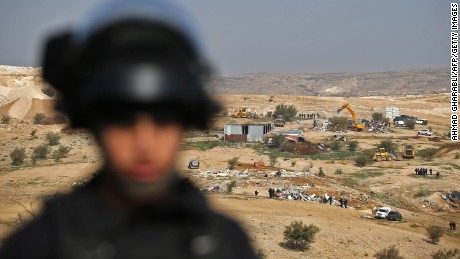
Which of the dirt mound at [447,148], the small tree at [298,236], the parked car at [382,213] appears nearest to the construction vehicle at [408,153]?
the dirt mound at [447,148]

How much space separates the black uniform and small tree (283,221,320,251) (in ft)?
64.6

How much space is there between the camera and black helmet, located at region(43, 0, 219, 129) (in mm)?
1367

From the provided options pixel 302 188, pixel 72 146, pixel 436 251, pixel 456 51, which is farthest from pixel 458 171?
pixel 72 146

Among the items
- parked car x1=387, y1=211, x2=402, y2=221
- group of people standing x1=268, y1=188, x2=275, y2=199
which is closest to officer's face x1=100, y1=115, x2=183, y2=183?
parked car x1=387, y1=211, x2=402, y2=221

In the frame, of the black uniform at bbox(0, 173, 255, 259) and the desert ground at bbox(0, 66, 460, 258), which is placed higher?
the black uniform at bbox(0, 173, 255, 259)

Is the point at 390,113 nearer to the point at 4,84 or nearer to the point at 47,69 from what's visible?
the point at 4,84

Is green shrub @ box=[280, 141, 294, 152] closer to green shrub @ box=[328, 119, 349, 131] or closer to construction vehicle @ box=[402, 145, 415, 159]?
construction vehicle @ box=[402, 145, 415, 159]

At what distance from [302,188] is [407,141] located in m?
30.4

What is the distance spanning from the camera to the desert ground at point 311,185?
21.7m

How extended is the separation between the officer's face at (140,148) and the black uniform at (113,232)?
89mm

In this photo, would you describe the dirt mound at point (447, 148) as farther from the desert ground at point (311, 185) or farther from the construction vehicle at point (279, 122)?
the construction vehicle at point (279, 122)

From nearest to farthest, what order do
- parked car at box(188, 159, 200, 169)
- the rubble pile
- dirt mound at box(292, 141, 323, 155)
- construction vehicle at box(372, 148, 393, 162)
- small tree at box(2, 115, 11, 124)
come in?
the rubble pile → parked car at box(188, 159, 200, 169) → construction vehicle at box(372, 148, 393, 162) → dirt mound at box(292, 141, 323, 155) → small tree at box(2, 115, 11, 124)

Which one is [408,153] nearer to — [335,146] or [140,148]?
[335,146]

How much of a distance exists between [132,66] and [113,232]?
1.29ft
